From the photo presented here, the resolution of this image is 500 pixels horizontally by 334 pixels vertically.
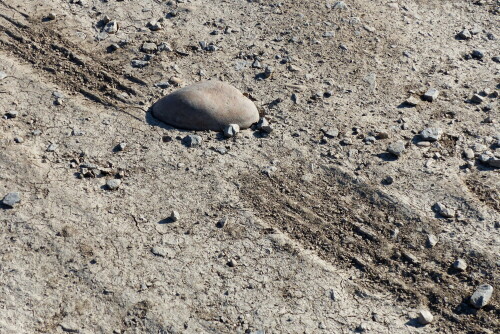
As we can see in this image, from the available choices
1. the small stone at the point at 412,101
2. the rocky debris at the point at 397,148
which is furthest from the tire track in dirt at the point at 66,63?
the small stone at the point at 412,101

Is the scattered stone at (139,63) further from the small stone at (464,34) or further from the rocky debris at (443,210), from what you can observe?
the small stone at (464,34)


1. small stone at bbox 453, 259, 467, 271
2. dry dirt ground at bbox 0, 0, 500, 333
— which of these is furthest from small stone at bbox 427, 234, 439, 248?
small stone at bbox 453, 259, 467, 271

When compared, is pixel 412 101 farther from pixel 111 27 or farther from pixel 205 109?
pixel 111 27

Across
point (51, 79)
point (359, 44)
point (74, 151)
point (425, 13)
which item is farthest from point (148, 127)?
point (425, 13)

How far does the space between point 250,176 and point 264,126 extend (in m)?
0.57

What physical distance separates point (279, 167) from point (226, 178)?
446 mm

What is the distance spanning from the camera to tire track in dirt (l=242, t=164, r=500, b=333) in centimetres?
419

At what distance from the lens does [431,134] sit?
5.32 meters

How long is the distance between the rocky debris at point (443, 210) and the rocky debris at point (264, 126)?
149cm

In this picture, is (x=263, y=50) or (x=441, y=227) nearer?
(x=441, y=227)

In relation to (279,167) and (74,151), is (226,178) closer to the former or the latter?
(279,167)

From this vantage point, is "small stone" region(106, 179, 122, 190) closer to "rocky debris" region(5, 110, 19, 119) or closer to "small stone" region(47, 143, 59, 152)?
"small stone" region(47, 143, 59, 152)

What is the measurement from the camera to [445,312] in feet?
13.5

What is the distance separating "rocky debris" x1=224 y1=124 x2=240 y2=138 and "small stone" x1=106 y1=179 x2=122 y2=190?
1.00 m
